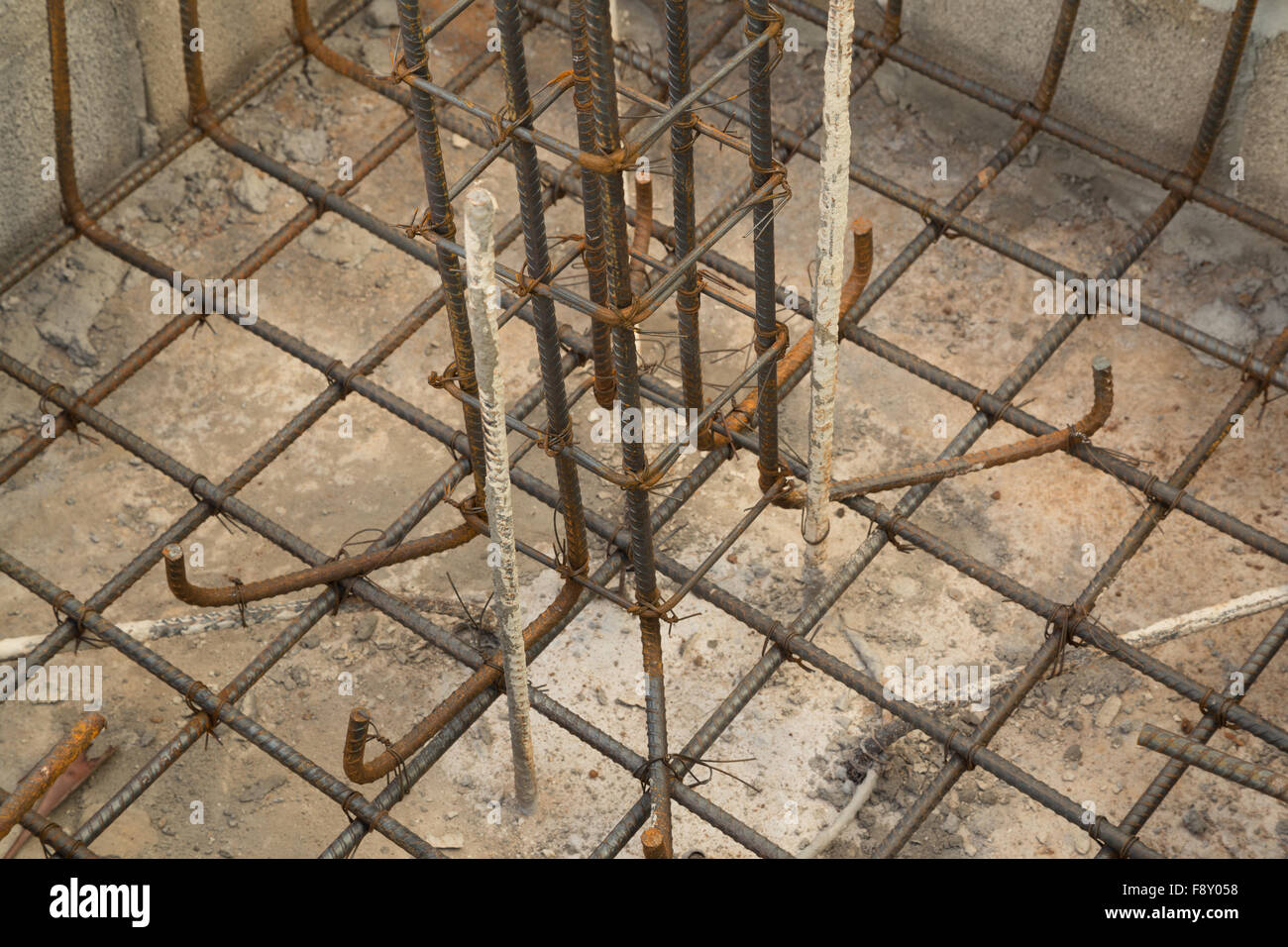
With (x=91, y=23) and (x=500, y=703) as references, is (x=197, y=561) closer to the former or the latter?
(x=500, y=703)

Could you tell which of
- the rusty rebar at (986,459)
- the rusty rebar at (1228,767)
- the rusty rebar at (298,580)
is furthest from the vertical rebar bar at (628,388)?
the rusty rebar at (1228,767)

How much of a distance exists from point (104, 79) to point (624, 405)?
450 centimetres

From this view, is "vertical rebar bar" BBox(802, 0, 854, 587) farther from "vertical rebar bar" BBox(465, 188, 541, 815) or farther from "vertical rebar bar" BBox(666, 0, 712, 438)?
"vertical rebar bar" BBox(465, 188, 541, 815)

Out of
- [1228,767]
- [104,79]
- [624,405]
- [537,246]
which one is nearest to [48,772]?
[624,405]

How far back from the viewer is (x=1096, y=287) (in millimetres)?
9148

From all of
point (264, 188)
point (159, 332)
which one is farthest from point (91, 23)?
point (159, 332)

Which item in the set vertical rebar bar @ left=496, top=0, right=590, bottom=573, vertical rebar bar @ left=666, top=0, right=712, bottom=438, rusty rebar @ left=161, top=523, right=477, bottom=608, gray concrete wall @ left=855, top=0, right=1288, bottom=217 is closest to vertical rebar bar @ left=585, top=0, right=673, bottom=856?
vertical rebar bar @ left=496, top=0, right=590, bottom=573

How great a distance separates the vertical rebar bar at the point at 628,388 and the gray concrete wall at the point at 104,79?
4.07 meters

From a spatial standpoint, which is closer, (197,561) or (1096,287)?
(1096,287)

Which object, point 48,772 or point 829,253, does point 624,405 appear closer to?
point 829,253

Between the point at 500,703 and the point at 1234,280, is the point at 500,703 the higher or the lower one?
the lower one

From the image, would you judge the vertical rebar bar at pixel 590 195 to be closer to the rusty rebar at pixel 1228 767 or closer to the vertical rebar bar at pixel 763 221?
the vertical rebar bar at pixel 763 221

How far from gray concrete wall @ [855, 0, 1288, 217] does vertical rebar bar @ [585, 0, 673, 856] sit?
382 centimetres

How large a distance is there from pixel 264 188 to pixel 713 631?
12.1 ft
